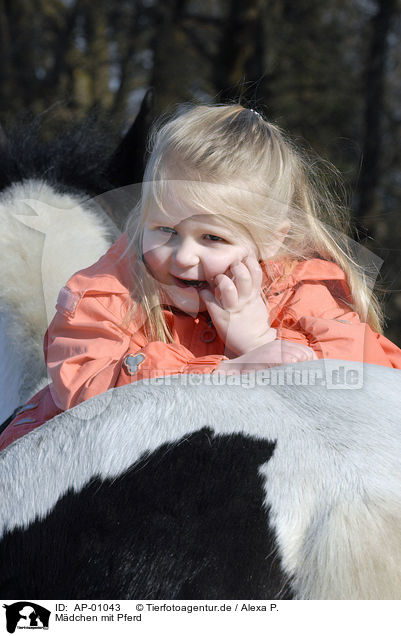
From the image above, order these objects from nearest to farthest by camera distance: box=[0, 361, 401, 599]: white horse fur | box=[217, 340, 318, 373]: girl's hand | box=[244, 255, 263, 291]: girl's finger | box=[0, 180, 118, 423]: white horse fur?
box=[0, 361, 401, 599]: white horse fur < box=[217, 340, 318, 373]: girl's hand < box=[244, 255, 263, 291]: girl's finger < box=[0, 180, 118, 423]: white horse fur

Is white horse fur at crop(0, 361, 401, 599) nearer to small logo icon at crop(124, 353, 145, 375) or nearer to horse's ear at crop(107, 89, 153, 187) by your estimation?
small logo icon at crop(124, 353, 145, 375)

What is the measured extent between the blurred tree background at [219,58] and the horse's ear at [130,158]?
14.0ft

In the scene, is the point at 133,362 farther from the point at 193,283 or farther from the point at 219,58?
the point at 219,58

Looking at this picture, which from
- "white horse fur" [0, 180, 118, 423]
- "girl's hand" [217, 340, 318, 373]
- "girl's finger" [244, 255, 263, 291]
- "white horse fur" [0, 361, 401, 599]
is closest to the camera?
"white horse fur" [0, 361, 401, 599]

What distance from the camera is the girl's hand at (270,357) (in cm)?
102

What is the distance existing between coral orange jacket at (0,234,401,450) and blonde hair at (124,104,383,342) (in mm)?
31

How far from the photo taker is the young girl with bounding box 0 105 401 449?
108 centimetres

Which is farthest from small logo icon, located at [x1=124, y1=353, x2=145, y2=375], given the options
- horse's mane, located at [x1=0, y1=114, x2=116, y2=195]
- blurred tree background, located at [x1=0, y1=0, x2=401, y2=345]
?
blurred tree background, located at [x1=0, y1=0, x2=401, y2=345]

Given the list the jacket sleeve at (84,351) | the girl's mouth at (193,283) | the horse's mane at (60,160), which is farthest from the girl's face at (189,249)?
the horse's mane at (60,160)

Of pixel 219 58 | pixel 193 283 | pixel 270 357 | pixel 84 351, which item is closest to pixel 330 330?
pixel 270 357
